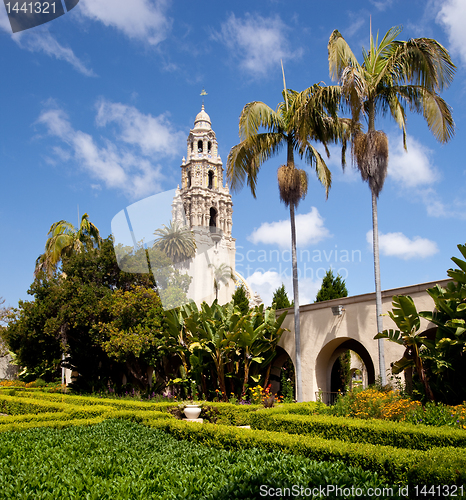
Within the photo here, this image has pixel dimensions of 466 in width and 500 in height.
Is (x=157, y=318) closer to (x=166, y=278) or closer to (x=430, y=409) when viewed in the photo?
(x=166, y=278)

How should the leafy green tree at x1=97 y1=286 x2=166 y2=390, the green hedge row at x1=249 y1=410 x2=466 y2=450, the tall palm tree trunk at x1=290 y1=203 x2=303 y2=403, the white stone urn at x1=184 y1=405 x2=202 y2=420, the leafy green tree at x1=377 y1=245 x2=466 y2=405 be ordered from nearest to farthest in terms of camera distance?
the green hedge row at x1=249 y1=410 x2=466 y2=450
the leafy green tree at x1=377 y1=245 x2=466 y2=405
the white stone urn at x1=184 y1=405 x2=202 y2=420
the tall palm tree trunk at x1=290 y1=203 x2=303 y2=403
the leafy green tree at x1=97 y1=286 x2=166 y2=390

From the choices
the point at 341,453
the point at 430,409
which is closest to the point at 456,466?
the point at 341,453

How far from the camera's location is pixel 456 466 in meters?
5.46

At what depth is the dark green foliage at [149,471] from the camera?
517cm

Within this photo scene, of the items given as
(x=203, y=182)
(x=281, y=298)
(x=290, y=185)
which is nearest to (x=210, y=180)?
(x=203, y=182)

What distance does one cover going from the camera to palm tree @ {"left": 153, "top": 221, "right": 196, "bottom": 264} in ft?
118

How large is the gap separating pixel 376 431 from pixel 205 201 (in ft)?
182

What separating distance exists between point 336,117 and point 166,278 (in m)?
11.4

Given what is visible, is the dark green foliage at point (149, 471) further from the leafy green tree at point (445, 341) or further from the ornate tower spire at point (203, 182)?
the ornate tower spire at point (203, 182)

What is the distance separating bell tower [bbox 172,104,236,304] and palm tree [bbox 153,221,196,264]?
19.7 meters

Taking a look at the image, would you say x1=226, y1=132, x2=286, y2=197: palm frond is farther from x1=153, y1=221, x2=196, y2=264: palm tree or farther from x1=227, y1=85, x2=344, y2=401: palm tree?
x1=153, y1=221, x2=196, y2=264: palm tree

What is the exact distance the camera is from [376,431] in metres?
8.76

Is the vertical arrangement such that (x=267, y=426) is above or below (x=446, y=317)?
below
